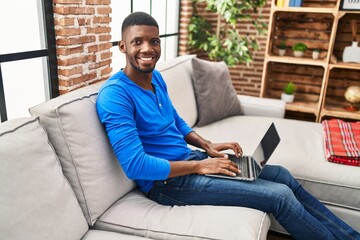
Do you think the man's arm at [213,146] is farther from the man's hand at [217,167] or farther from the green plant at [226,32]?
the green plant at [226,32]

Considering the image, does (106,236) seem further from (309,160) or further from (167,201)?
(309,160)

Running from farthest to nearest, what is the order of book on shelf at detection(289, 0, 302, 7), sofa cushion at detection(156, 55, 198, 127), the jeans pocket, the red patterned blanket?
book on shelf at detection(289, 0, 302, 7) → sofa cushion at detection(156, 55, 198, 127) → the red patterned blanket → the jeans pocket

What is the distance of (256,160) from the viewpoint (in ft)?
5.00

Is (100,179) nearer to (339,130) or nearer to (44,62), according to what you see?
(44,62)

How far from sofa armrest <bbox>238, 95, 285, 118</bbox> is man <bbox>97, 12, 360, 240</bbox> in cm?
118

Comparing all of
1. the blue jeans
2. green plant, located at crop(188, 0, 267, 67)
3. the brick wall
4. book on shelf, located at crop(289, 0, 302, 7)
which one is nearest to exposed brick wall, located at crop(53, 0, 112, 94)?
the brick wall

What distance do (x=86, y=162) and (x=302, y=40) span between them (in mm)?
2787

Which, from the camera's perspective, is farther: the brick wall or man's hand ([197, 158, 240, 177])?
the brick wall

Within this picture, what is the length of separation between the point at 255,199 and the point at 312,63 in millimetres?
2109

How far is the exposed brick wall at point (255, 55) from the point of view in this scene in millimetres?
3525

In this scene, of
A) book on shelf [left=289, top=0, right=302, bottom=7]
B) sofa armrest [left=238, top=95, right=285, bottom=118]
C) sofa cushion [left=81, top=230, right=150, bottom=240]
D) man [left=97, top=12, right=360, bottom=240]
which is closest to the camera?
sofa cushion [left=81, top=230, right=150, bottom=240]

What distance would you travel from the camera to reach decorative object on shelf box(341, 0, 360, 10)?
2.77m

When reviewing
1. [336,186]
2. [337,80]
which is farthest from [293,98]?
[336,186]

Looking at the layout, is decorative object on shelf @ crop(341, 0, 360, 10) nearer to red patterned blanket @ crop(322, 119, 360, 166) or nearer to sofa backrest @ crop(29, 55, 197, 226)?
red patterned blanket @ crop(322, 119, 360, 166)
